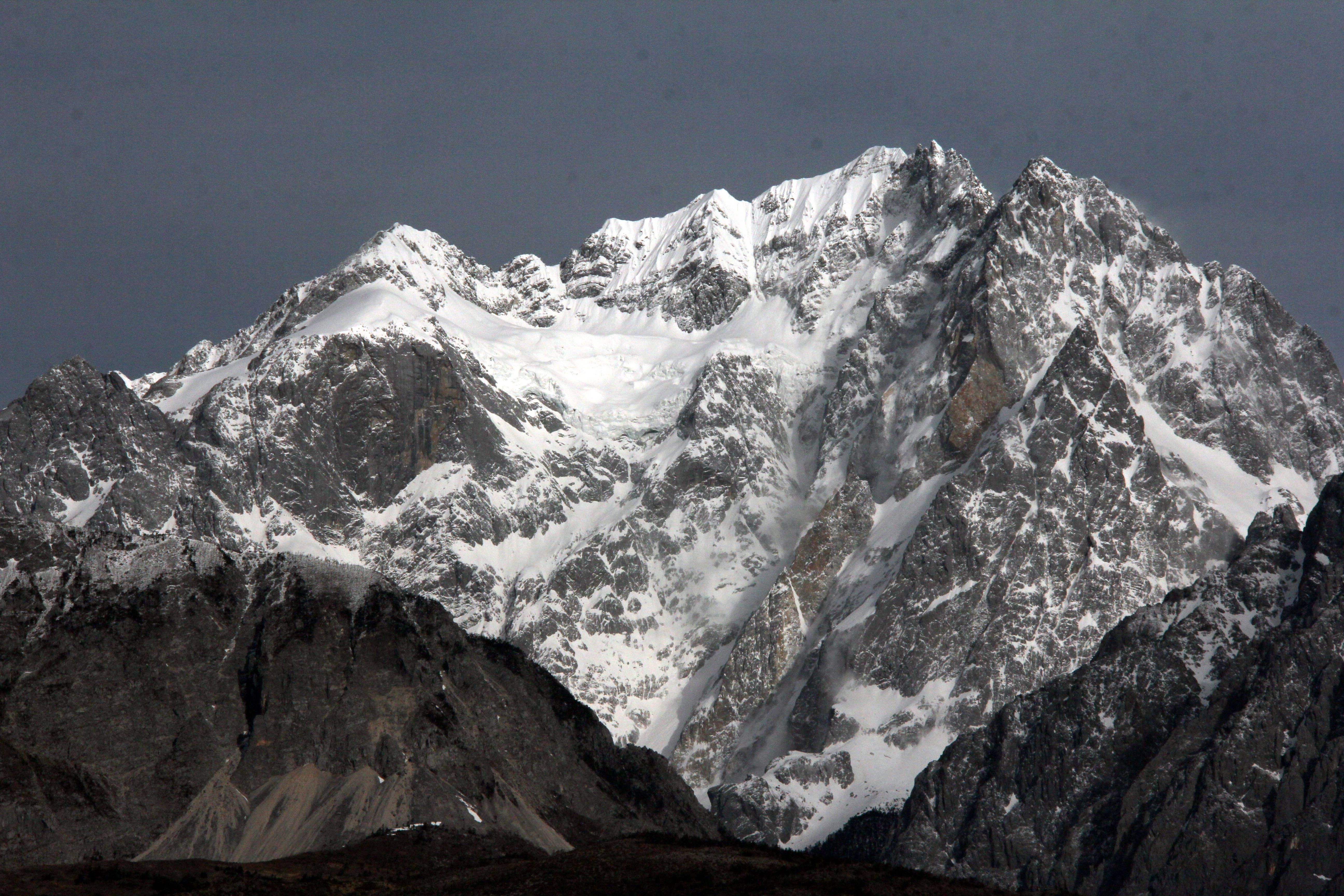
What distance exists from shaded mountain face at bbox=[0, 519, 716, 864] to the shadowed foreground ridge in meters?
22.0

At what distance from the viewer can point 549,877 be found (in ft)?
355

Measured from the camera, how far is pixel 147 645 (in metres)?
156

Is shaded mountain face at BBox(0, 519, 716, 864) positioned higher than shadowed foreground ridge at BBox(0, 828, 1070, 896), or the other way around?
shaded mountain face at BBox(0, 519, 716, 864)

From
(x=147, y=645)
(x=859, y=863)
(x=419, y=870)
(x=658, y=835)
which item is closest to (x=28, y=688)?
(x=147, y=645)

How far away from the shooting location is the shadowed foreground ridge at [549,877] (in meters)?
105

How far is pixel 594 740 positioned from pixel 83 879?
7525cm

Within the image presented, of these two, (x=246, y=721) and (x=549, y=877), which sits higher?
(x=246, y=721)

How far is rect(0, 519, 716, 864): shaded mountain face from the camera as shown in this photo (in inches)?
5625

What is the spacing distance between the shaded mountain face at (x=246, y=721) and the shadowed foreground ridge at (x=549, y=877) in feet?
72.3

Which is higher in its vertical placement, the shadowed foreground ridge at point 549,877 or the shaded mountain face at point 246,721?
the shaded mountain face at point 246,721

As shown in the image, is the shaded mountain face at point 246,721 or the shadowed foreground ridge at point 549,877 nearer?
the shadowed foreground ridge at point 549,877

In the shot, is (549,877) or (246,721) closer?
(549,877)

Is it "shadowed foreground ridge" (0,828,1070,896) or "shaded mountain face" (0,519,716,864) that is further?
"shaded mountain face" (0,519,716,864)

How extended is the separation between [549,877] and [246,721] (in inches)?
2130
